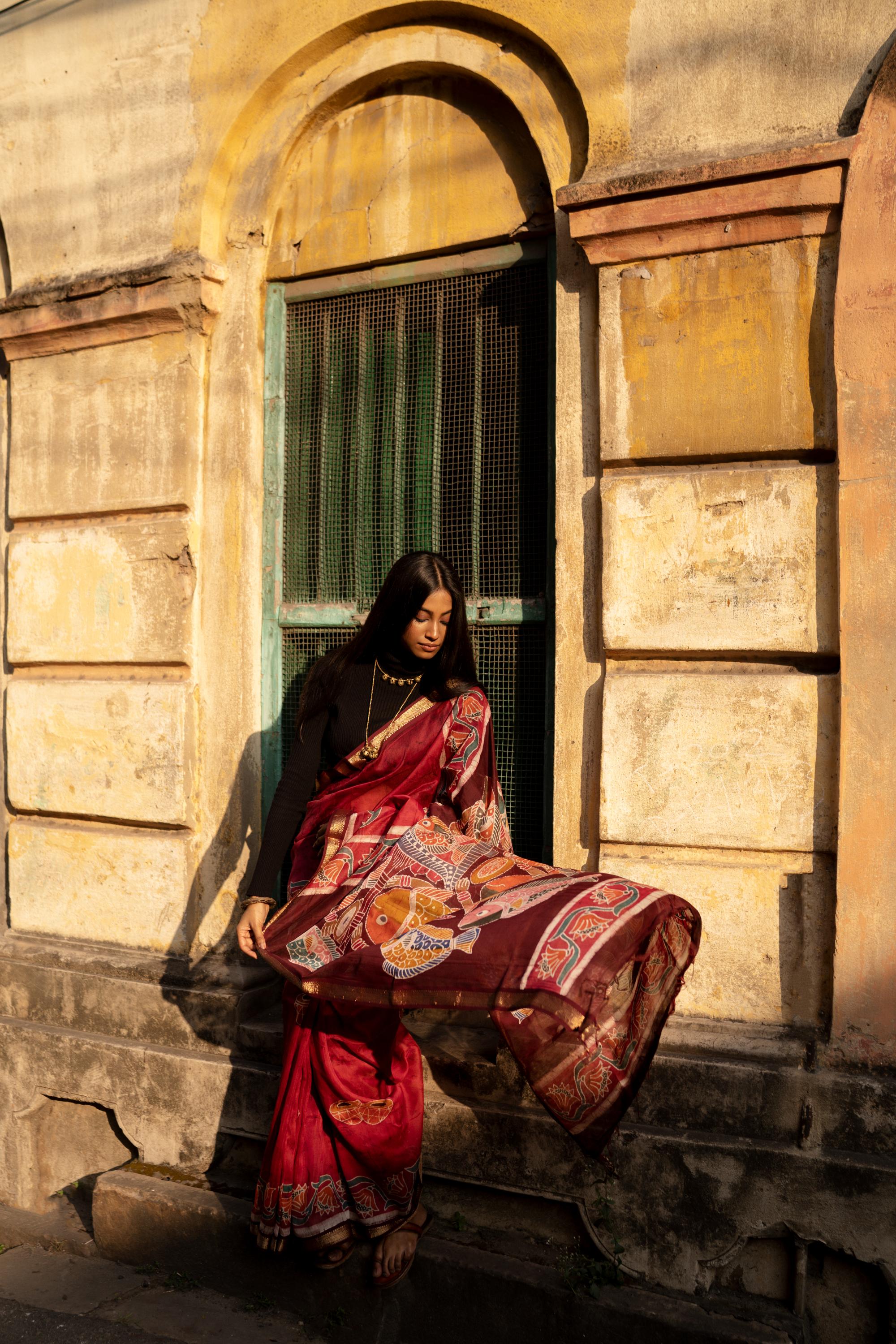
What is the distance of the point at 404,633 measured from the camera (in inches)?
127

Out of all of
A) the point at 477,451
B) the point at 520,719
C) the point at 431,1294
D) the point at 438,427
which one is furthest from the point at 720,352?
the point at 431,1294

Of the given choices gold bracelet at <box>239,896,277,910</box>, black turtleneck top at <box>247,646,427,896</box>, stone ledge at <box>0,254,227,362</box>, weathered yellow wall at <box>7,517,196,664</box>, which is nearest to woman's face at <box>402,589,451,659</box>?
black turtleneck top at <box>247,646,427,896</box>

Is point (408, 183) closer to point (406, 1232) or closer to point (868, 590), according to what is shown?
point (868, 590)

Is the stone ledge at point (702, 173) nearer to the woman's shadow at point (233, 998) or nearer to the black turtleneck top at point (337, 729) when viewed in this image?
the black turtleneck top at point (337, 729)

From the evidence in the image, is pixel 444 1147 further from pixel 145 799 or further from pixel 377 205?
pixel 377 205

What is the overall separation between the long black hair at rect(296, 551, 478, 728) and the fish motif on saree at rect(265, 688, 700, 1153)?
12cm

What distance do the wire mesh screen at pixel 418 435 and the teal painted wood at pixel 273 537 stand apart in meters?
0.04

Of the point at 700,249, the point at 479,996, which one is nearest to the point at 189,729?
the point at 479,996

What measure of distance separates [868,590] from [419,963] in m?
1.64

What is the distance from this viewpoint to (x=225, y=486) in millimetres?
3922

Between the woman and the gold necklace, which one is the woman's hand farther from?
the gold necklace

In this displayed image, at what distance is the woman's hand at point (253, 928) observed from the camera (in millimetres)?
3026

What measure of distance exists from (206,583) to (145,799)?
2.92ft

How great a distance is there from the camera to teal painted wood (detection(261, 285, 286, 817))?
3941mm
